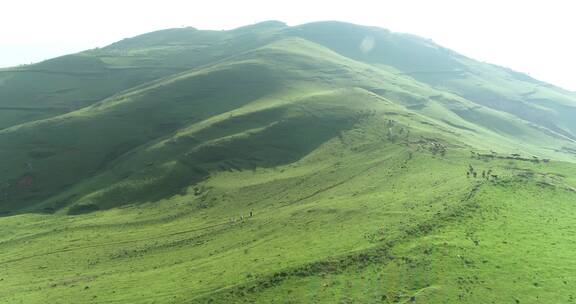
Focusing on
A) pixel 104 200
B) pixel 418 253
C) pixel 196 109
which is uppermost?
pixel 196 109

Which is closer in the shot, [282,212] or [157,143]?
[282,212]

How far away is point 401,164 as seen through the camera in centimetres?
10694

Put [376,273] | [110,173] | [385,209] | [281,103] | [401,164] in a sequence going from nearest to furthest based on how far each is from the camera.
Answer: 1. [376,273]
2. [385,209]
3. [401,164]
4. [110,173]
5. [281,103]

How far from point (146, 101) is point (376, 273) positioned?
173199 mm

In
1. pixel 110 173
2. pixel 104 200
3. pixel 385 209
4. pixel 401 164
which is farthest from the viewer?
pixel 110 173

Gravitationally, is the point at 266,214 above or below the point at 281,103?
below

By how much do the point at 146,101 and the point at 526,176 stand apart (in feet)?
560

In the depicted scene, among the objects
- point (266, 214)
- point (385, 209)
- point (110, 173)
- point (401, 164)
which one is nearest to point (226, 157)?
point (110, 173)

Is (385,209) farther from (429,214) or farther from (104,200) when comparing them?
(104,200)

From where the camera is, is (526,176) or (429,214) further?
(526,176)

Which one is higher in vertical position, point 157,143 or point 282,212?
point 157,143

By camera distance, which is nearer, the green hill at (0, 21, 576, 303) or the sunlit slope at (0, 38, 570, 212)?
the green hill at (0, 21, 576, 303)

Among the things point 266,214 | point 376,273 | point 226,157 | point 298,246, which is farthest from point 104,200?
point 376,273

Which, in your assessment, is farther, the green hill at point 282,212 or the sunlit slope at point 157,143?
the sunlit slope at point 157,143
